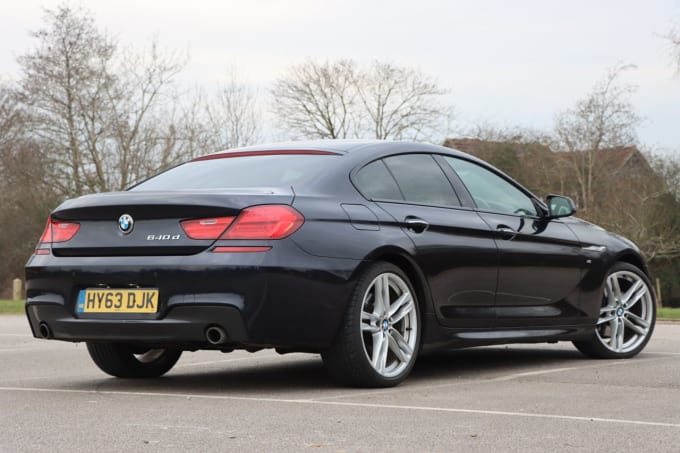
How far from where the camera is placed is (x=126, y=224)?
6.34m

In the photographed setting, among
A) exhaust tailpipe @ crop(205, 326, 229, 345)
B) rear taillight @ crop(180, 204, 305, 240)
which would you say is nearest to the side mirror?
rear taillight @ crop(180, 204, 305, 240)

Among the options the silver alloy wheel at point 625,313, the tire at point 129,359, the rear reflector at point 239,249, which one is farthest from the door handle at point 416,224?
the silver alloy wheel at point 625,313

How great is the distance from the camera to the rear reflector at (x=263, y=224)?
606 centimetres

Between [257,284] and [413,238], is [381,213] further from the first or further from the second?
[257,284]

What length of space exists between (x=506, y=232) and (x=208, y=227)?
238 centimetres

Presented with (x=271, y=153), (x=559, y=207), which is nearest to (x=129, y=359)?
(x=271, y=153)

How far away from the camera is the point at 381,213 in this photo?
670 cm

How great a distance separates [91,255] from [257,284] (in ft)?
3.55

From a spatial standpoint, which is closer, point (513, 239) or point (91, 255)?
point (91, 255)

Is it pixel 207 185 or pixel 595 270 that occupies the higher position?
pixel 207 185

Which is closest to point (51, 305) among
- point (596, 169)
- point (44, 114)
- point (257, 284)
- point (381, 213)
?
point (257, 284)

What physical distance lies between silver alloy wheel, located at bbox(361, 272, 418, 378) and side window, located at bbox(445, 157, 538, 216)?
4.02 feet

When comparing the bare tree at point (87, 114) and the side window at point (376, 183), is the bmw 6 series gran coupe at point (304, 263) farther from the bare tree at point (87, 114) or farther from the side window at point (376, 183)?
the bare tree at point (87, 114)

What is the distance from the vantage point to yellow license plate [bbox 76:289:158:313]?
20.3 feet
